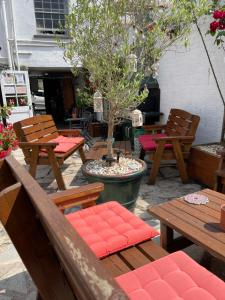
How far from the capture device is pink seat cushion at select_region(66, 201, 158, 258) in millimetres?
1644

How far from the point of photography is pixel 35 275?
44.1 inches

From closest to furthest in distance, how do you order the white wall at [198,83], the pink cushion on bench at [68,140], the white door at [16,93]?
the white wall at [198,83]
the pink cushion on bench at [68,140]
the white door at [16,93]

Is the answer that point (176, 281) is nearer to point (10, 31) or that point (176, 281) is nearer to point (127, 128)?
point (127, 128)

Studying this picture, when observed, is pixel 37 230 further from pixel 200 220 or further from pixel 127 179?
pixel 127 179

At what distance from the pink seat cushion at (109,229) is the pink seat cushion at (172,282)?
271mm

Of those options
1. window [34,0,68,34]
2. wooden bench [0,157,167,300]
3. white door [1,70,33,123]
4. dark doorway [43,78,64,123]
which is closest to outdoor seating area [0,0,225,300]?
wooden bench [0,157,167,300]

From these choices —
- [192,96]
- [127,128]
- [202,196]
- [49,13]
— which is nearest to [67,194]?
[202,196]

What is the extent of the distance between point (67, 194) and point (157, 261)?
84cm

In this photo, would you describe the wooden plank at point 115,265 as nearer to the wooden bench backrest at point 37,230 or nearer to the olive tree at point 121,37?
the wooden bench backrest at point 37,230

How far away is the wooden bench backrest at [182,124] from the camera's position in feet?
12.7

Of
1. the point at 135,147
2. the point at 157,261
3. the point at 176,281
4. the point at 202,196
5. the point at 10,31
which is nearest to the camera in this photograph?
the point at 176,281

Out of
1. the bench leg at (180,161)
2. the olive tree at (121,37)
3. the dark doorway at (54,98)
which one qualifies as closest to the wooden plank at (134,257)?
the olive tree at (121,37)

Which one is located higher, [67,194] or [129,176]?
[67,194]

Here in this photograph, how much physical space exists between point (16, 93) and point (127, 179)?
6.08 meters
